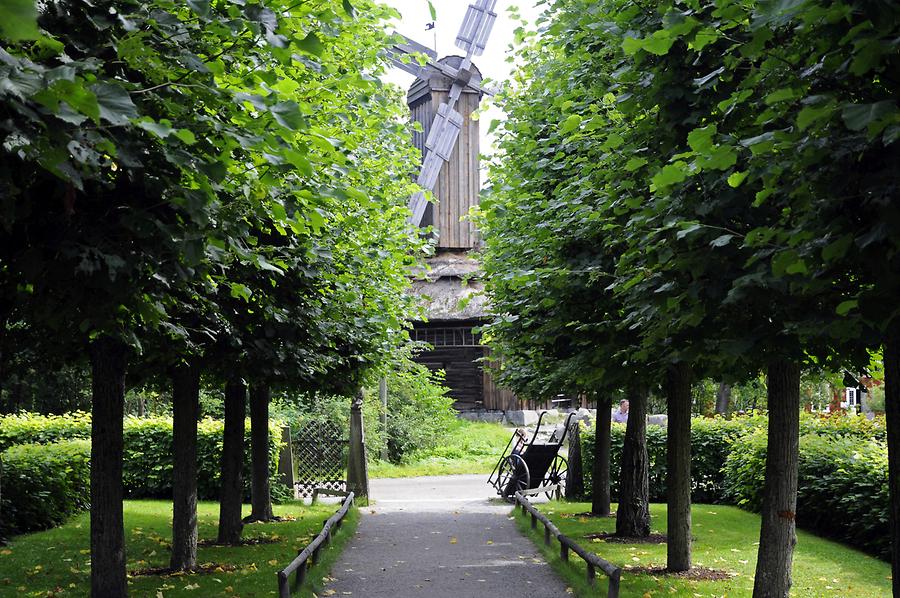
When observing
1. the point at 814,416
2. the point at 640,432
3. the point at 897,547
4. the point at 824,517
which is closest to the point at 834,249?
the point at 897,547

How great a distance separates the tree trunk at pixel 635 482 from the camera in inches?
599

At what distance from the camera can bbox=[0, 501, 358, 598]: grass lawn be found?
35.4ft

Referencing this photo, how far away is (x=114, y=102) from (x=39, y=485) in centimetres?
1338

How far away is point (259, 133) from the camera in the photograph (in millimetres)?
5320

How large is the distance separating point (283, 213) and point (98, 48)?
4.69 feet

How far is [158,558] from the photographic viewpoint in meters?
13.3

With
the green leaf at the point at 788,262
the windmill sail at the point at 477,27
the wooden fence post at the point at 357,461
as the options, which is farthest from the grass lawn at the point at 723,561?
the windmill sail at the point at 477,27

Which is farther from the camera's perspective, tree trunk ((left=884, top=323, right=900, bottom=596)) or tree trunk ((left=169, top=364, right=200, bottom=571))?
tree trunk ((left=169, top=364, right=200, bottom=571))

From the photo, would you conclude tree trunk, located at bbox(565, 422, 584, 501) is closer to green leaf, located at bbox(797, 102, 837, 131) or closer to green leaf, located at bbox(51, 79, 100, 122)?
green leaf, located at bbox(797, 102, 837, 131)

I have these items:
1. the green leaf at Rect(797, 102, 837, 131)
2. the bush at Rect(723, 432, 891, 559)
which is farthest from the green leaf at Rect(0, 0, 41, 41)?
the bush at Rect(723, 432, 891, 559)

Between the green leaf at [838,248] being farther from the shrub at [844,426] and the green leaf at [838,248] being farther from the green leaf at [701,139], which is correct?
the shrub at [844,426]

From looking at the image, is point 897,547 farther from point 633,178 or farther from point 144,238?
point 144,238

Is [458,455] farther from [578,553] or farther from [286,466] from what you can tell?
[578,553]

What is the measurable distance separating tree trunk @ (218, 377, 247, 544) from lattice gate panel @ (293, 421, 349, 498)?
885cm
